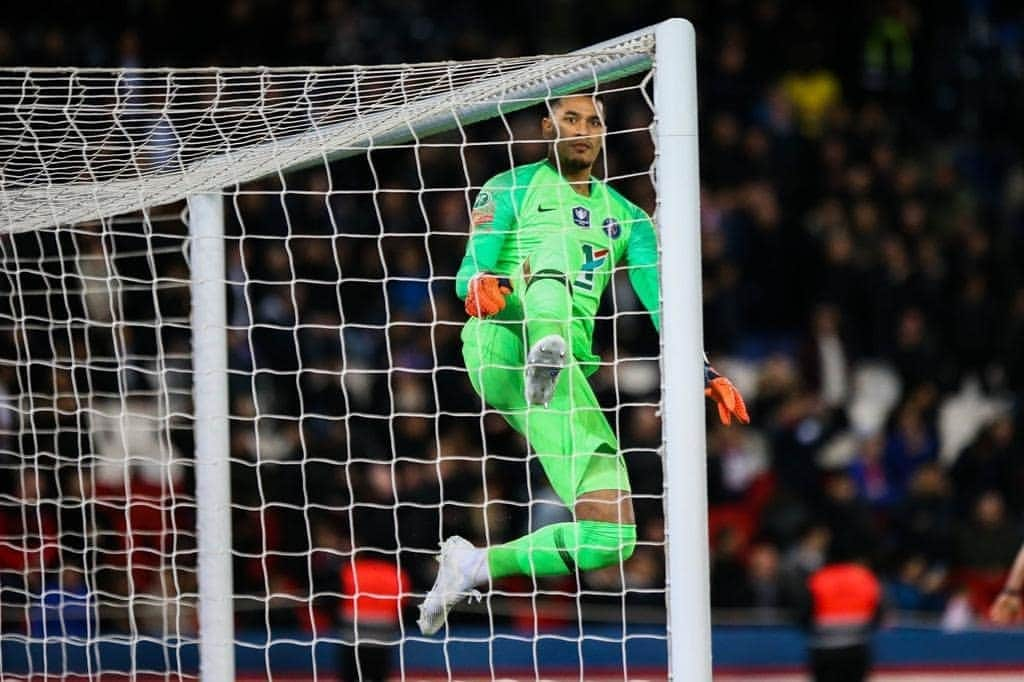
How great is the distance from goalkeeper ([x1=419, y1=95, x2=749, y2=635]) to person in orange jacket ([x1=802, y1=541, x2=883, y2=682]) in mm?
3626

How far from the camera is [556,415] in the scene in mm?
4758

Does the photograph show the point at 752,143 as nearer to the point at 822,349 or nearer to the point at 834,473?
the point at 822,349

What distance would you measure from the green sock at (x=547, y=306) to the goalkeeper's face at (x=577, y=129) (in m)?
0.36

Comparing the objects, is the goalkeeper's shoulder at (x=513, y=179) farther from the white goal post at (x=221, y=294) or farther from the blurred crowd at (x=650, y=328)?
the blurred crowd at (x=650, y=328)

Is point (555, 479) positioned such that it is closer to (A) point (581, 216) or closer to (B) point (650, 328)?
(A) point (581, 216)

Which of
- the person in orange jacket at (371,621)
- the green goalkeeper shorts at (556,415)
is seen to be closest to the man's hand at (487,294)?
the green goalkeeper shorts at (556,415)

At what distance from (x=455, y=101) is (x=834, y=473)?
18.5 ft

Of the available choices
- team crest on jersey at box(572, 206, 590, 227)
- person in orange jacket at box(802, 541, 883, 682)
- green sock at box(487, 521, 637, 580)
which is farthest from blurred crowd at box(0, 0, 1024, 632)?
team crest on jersey at box(572, 206, 590, 227)

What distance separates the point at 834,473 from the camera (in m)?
9.83

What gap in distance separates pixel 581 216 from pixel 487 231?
0.29m

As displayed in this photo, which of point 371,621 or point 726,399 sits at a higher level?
point 726,399

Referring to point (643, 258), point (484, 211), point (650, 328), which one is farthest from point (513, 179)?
point (650, 328)

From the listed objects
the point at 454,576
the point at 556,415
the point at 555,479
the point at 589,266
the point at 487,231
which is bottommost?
the point at 454,576

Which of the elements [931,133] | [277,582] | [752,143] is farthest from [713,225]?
[277,582]
